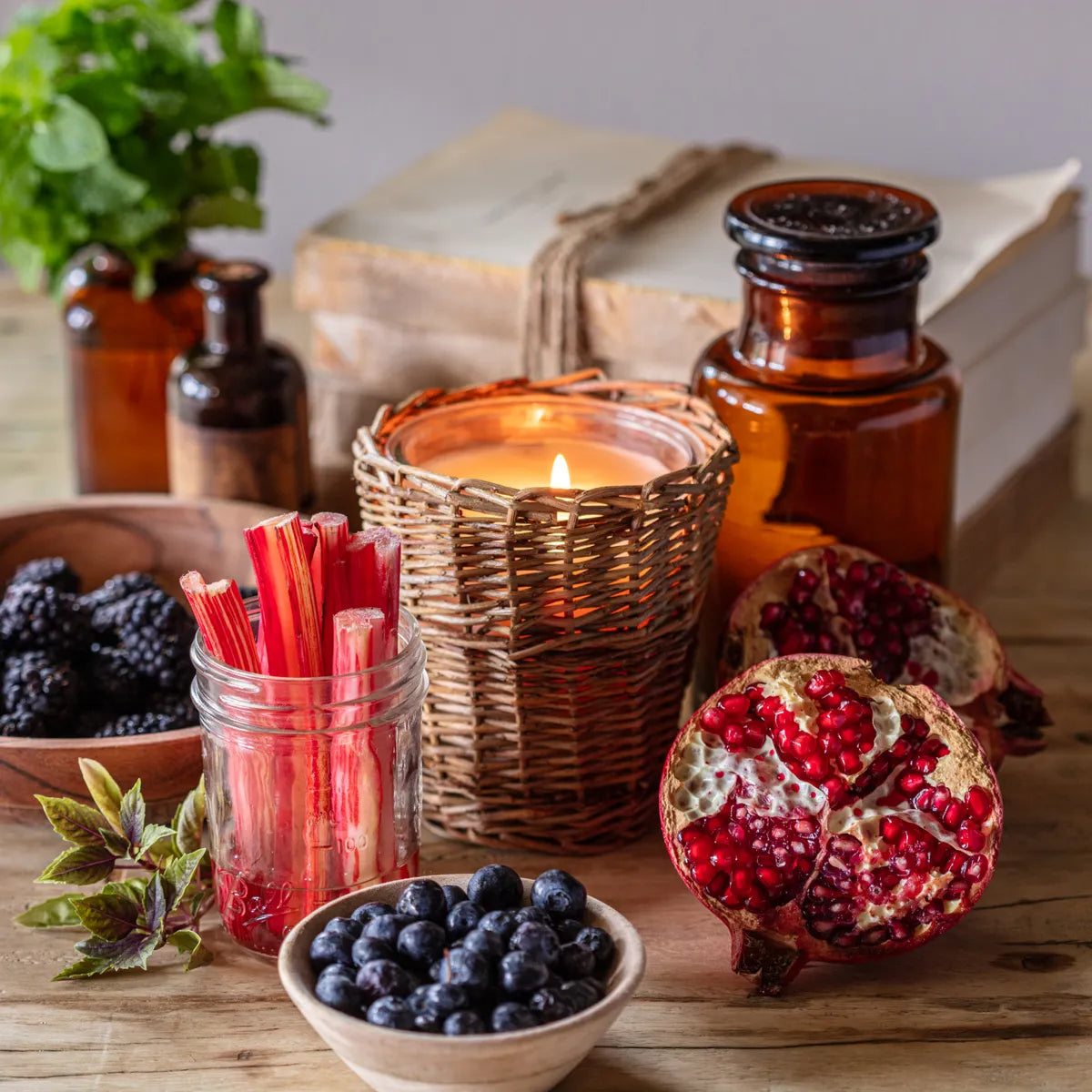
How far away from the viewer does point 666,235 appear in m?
1.15

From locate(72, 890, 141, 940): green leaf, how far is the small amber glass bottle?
39 centimetres

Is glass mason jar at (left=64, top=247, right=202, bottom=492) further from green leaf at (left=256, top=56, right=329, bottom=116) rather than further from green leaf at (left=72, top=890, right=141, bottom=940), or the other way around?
green leaf at (left=72, top=890, right=141, bottom=940)

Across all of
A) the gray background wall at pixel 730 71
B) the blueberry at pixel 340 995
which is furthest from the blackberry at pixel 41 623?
the gray background wall at pixel 730 71

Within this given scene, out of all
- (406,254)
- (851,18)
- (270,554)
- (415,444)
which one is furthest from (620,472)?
(851,18)

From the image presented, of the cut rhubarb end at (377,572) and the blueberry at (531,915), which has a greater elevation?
the cut rhubarb end at (377,572)

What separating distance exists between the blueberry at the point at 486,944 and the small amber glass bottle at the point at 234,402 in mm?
508

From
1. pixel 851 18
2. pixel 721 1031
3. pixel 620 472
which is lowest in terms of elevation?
pixel 721 1031

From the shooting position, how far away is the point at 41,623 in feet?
2.96

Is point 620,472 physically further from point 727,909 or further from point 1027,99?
point 1027,99

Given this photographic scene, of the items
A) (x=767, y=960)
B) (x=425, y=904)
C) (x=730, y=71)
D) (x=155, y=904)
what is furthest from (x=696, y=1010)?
(x=730, y=71)

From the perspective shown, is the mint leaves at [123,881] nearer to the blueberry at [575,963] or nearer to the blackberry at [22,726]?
the blackberry at [22,726]

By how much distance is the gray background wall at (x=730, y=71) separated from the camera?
65.1 inches

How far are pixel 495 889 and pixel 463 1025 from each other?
8cm

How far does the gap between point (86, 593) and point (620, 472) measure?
0.37 meters
